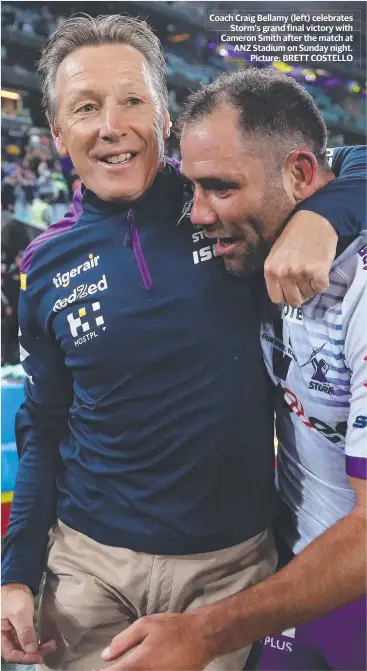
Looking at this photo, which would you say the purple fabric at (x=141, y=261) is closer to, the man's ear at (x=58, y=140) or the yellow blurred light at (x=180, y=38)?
the man's ear at (x=58, y=140)

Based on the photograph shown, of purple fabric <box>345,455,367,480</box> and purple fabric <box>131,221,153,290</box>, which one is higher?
purple fabric <box>131,221,153,290</box>

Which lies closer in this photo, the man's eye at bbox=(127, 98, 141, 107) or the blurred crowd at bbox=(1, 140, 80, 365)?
the man's eye at bbox=(127, 98, 141, 107)

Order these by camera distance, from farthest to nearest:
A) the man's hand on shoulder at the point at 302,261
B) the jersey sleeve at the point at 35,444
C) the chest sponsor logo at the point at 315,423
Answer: the jersey sleeve at the point at 35,444
the chest sponsor logo at the point at 315,423
the man's hand on shoulder at the point at 302,261

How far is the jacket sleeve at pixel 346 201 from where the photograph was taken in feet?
2.15

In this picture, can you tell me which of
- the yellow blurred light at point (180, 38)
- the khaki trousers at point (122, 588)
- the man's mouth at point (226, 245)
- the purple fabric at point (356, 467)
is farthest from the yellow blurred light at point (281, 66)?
the khaki trousers at point (122, 588)

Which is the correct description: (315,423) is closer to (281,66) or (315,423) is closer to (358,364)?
(358,364)

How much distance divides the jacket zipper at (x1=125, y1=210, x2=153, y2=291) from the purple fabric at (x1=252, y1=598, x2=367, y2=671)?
0.47 m

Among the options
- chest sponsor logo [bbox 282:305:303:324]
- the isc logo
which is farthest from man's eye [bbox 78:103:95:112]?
chest sponsor logo [bbox 282:305:303:324]

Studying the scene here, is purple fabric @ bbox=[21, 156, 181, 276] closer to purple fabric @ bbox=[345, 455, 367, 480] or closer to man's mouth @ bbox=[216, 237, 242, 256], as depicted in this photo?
man's mouth @ bbox=[216, 237, 242, 256]

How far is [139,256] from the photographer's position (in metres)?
0.76

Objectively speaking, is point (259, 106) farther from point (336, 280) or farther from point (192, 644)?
point (192, 644)

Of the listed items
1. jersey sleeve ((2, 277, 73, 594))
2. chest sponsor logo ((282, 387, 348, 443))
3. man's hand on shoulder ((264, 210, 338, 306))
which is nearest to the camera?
man's hand on shoulder ((264, 210, 338, 306))

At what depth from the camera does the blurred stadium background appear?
766mm

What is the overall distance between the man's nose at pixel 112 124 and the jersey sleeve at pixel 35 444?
0.75 ft
